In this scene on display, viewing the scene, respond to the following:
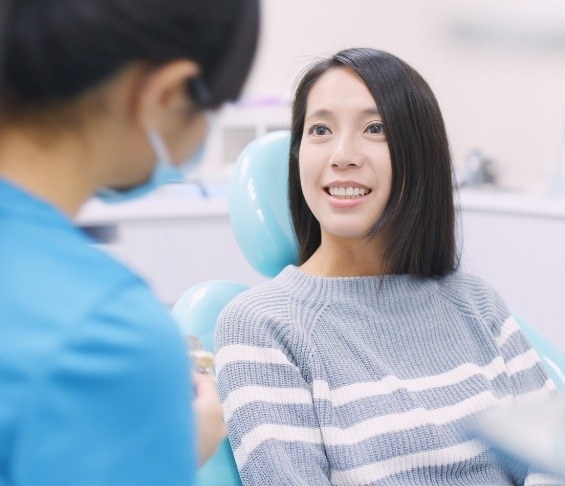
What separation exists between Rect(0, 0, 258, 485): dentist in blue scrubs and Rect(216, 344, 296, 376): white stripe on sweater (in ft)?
2.01

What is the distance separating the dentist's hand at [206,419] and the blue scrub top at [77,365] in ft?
0.37

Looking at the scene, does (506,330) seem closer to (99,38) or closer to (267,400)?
(267,400)

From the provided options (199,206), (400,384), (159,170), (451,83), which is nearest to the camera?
(159,170)

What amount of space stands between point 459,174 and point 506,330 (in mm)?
1721

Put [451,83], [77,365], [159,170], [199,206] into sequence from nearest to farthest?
[77,365]
[159,170]
[199,206]
[451,83]

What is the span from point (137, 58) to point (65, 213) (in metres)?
0.12

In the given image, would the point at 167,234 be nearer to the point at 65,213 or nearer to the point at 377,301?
the point at 377,301

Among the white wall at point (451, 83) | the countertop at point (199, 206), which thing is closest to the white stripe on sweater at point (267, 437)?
the countertop at point (199, 206)

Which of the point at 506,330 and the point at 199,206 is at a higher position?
the point at 506,330

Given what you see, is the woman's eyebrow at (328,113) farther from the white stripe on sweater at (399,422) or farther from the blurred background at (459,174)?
the blurred background at (459,174)

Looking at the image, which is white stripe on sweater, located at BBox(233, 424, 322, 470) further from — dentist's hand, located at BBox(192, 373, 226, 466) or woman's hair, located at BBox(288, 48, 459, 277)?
dentist's hand, located at BBox(192, 373, 226, 466)

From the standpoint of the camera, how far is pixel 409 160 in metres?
1.33

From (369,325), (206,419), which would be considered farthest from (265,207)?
(206,419)

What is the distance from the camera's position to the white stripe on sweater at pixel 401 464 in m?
1.15
